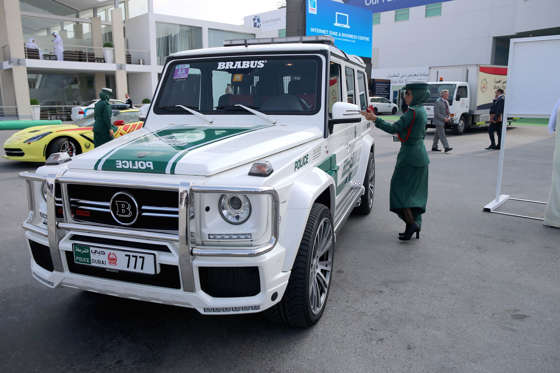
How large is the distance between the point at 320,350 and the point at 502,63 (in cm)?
3799

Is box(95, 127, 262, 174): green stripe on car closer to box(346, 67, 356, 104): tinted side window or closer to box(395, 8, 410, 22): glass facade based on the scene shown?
box(346, 67, 356, 104): tinted side window

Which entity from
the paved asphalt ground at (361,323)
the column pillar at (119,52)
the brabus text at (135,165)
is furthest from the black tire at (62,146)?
the column pillar at (119,52)

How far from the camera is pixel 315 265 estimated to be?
10.6 feet

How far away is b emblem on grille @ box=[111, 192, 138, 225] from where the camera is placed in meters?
2.67

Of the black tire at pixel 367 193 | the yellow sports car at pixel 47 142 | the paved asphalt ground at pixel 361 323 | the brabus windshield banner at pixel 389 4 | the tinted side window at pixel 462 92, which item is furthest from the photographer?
the tinted side window at pixel 462 92

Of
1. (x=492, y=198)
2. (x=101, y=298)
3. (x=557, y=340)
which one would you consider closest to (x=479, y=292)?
(x=557, y=340)

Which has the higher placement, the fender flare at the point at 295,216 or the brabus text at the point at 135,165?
the brabus text at the point at 135,165

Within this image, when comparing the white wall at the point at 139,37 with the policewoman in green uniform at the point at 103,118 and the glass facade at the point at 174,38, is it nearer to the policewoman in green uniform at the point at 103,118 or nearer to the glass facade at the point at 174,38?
the glass facade at the point at 174,38

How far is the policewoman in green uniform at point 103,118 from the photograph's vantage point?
342 inches

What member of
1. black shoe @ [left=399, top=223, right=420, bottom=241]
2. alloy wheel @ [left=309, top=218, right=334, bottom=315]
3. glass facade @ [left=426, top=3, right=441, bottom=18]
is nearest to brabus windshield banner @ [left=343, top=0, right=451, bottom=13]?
black shoe @ [left=399, top=223, right=420, bottom=241]

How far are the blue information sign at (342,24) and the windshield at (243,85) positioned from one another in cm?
1132

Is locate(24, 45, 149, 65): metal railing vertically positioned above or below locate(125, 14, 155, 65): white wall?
below

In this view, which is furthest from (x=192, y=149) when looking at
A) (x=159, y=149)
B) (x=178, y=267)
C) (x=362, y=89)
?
(x=362, y=89)

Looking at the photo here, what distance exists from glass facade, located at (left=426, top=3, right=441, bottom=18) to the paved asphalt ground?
3511 centimetres
